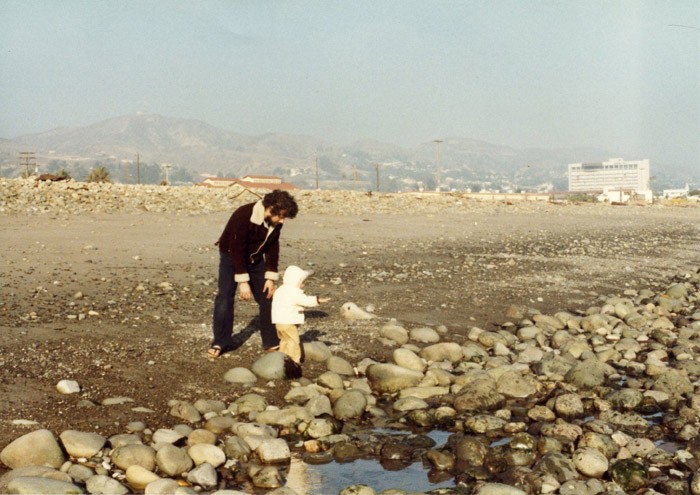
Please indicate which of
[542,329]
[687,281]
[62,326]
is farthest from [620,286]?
[62,326]

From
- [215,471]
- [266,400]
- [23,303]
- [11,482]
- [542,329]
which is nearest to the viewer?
[11,482]

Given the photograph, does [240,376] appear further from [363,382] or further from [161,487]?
[161,487]

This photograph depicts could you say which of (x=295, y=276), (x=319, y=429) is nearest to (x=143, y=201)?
(x=295, y=276)

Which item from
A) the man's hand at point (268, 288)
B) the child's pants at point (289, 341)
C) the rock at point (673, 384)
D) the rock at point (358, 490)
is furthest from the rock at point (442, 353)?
the rock at point (358, 490)

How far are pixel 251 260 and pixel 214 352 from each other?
1.14m

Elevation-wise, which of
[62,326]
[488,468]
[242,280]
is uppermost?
[242,280]

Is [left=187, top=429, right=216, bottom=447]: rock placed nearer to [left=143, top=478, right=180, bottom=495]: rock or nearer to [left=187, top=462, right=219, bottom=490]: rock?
[left=187, top=462, right=219, bottom=490]: rock

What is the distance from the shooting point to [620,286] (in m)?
15.9

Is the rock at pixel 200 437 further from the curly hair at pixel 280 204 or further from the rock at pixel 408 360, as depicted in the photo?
the rock at pixel 408 360

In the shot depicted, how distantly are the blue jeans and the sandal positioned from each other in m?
0.04

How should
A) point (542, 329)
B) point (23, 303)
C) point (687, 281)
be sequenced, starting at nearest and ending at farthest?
point (23, 303)
point (542, 329)
point (687, 281)

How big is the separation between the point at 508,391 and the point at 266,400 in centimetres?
270

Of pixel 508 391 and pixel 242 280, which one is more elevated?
pixel 242 280

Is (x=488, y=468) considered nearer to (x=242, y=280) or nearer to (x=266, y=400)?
(x=266, y=400)
